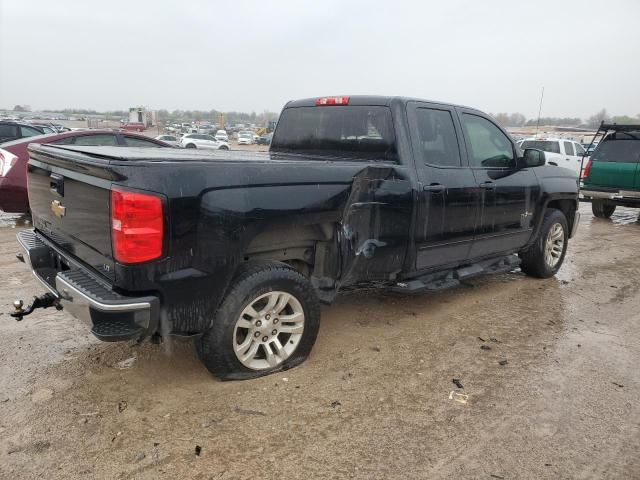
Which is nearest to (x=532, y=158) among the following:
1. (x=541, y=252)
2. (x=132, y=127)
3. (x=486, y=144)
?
(x=486, y=144)

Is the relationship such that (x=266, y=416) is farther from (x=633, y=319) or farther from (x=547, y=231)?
(x=547, y=231)

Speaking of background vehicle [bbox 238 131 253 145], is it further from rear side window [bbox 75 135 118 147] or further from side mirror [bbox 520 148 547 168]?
side mirror [bbox 520 148 547 168]

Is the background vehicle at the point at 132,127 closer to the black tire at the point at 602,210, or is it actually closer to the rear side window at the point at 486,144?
the black tire at the point at 602,210

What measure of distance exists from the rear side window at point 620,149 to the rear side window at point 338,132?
886cm

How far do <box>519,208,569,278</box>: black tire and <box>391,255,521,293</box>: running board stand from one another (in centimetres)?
36

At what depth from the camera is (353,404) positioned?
3.10m

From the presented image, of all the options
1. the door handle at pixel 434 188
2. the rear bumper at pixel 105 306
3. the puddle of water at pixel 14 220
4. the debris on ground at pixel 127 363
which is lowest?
the puddle of water at pixel 14 220

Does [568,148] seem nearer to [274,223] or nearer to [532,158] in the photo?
[532,158]

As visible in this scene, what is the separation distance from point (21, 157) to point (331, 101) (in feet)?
17.3

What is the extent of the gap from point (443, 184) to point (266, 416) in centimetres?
240

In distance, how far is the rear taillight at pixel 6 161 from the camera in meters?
7.31

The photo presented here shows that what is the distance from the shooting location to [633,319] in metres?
4.78

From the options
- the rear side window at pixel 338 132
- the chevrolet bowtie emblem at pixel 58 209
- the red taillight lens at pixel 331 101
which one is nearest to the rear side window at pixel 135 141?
the rear side window at pixel 338 132

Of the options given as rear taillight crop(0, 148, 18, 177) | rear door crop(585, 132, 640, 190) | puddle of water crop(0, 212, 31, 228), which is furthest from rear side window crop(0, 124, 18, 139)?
rear door crop(585, 132, 640, 190)
